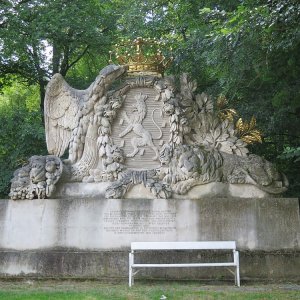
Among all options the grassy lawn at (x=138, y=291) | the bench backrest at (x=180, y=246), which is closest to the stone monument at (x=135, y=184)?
the grassy lawn at (x=138, y=291)

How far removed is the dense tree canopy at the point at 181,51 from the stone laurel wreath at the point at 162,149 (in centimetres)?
78

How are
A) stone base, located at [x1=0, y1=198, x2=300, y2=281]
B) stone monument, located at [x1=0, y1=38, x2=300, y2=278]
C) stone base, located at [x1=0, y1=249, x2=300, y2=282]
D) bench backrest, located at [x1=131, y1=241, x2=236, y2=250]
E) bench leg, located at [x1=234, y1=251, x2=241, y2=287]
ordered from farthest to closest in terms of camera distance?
stone monument, located at [x1=0, y1=38, x2=300, y2=278], stone base, located at [x1=0, y1=198, x2=300, y2=281], stone base, located at [x1=0, y1=249, x2=300, y2=282], bench backrest, located at [x1=131, y1=241, x2=236, y2=250], bench leg, located at [x1=234, y1=251, x2=241, y2=287]

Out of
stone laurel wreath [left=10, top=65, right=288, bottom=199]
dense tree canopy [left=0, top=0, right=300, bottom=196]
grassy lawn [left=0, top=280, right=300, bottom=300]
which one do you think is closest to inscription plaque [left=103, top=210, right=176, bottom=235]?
stone laurel wreath [left=10, top=65, right=288, bottom=199]

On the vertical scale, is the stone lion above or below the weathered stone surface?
above

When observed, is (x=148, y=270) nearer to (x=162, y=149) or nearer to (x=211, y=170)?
(x=211, y=170)

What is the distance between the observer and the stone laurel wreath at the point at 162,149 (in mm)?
9281

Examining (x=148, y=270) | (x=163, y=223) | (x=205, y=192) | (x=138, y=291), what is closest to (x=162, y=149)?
(x=205, y=192)

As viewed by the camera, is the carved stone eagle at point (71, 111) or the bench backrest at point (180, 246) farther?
the carved stone eagle at point (71, 111)

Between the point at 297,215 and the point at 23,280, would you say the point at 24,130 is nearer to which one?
the point at 23,280

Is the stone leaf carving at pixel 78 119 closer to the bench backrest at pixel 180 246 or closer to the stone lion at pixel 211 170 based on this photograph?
the stone lion at pixel 211 170

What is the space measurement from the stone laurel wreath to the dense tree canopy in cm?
78

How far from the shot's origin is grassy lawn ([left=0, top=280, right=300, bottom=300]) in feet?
22.3

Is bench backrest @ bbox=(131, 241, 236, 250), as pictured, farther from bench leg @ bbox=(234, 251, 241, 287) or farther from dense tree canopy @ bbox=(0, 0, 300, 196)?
dense tree canopy @ bbox=(0, 0, 300, 196)

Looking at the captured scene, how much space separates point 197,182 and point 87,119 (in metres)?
2.69
